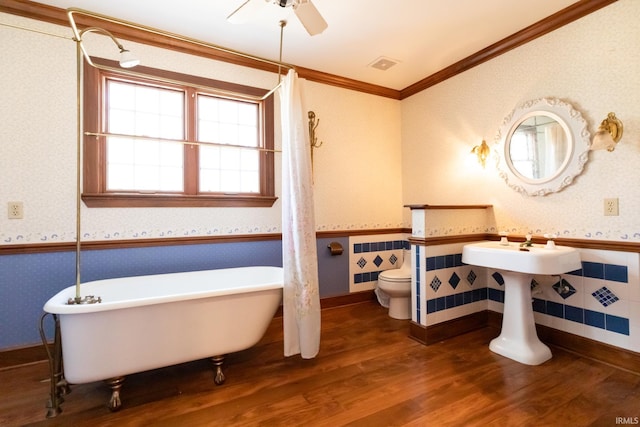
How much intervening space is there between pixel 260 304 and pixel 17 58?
238 centimetres

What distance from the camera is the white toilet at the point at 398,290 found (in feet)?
9.14

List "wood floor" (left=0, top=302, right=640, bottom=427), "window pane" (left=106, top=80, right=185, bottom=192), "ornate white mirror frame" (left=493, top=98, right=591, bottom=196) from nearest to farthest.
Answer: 1. "wood floor" (left=0, top=302, right=640, bottom=427)
2. "ornate white mirror frame" (left=493, top=98, right=591, bottom=196)
3. "window pane" (left=106, top=80, right=185, bottom=192)

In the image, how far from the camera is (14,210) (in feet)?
6.73

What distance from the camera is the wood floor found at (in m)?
1.51

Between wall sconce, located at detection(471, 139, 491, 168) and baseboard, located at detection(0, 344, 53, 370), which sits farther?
wall sconce, located at detection(471, 139, 491, 168)

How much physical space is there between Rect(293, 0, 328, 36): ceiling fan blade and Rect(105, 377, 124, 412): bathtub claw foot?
220 cm

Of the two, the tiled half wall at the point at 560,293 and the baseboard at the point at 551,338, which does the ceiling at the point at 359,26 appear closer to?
the tiled half wall at the point at 560,293

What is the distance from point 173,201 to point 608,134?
10.3 ft

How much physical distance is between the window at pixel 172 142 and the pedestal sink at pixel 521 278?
6.15ft

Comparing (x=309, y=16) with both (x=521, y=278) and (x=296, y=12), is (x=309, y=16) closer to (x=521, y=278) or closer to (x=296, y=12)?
(x=296, y=12)

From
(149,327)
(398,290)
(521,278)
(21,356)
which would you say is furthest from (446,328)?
(21,356)

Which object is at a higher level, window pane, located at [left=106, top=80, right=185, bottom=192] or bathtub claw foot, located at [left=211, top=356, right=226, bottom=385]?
window pane, located at [left=106, top=80, right=185, bottom=192]

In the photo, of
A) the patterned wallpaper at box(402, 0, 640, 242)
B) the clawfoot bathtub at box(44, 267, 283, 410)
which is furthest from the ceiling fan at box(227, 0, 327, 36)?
the patterned wallpaper at box(402, 0, 640, 242)

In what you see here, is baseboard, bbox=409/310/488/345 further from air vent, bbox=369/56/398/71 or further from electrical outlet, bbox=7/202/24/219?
electrical outlet, bbox=7/202/24/219
